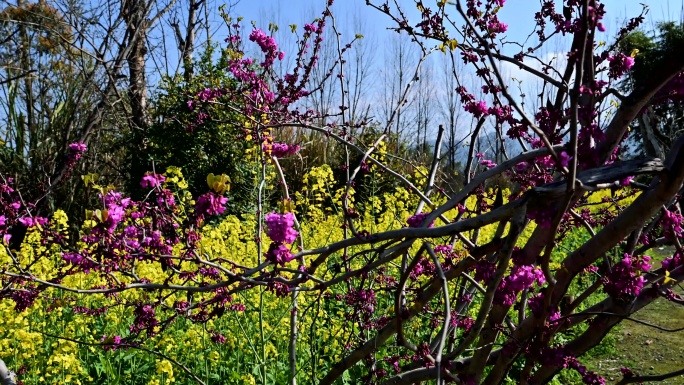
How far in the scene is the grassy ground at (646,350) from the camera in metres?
4.75

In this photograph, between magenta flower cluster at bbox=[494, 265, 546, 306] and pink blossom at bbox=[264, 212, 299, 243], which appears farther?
magenta flower cluster at bbox=[494, 265, 546, 306]

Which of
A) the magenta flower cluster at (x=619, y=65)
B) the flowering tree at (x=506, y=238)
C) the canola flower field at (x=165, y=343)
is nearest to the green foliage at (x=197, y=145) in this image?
the canola flower field at (x=165, y=343)

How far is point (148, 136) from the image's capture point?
9672 mm

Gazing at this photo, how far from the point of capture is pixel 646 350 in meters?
5.23

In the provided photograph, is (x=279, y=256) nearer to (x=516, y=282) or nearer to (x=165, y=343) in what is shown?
Result: (x=516, y=282)

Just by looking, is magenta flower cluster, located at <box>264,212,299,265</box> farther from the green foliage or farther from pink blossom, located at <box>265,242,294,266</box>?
the green foliage

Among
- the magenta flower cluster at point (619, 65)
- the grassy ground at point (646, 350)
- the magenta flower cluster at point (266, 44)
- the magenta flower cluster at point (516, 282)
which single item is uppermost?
the magenta flower cluster at point (266, 44)

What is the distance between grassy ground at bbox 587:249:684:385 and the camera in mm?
4754

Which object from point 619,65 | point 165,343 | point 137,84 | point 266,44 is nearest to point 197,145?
point 137,84

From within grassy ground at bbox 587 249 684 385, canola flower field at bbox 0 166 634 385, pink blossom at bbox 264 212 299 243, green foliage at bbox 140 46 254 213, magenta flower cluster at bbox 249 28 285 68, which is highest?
green foliage at bbox 140 46 254 213

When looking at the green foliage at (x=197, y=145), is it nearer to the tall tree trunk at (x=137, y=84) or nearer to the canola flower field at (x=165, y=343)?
the tall tree trunk at (x=137, y=84)

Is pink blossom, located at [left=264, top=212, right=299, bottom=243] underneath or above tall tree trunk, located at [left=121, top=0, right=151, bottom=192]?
underneath

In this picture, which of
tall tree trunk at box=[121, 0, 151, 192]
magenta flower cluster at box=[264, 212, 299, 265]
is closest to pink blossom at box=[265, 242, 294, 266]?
magenta flower cluster at box=[264, 212, 299, 265]

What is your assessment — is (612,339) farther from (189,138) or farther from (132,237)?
(189,138)
